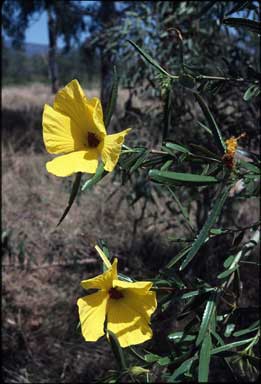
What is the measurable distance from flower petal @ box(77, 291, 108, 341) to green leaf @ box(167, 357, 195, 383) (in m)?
0.17

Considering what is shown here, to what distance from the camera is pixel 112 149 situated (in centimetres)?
71

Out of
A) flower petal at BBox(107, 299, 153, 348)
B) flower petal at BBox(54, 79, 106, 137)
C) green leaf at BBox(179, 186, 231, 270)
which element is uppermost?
flower petal at BBox(54, 79, 106, 137)

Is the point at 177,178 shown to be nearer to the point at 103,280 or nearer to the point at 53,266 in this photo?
the point at 103,280

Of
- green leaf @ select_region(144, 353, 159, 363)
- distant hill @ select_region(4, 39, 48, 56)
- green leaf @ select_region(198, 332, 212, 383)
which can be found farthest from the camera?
distant hill @ select_region(4, 39, 48, 56)

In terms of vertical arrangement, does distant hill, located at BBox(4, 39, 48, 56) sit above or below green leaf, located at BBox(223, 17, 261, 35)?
below

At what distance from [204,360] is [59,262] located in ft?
6.93

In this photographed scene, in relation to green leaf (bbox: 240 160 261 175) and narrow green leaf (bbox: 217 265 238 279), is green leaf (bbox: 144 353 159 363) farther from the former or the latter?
green leaf (bbox: 240 160 261 175)

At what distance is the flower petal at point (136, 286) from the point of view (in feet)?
2.34

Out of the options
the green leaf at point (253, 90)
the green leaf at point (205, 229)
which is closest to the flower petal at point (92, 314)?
the green leaf at point (205, 229)

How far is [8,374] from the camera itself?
2023mm

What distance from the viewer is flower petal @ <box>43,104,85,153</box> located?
76 centimetres

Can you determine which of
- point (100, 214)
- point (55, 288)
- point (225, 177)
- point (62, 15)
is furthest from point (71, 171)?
point (62, 15)

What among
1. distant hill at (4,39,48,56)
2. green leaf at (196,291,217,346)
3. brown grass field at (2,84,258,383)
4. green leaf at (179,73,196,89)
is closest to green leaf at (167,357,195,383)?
green leaf at (196,291,217,346)

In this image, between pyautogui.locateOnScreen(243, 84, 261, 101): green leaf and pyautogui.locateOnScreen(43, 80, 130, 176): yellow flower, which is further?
pyautogui.locateOnScreen(243, 84, 261, 101): green leaf
